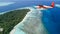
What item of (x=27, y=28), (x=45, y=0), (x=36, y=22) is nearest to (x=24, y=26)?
(x=27, y=28)

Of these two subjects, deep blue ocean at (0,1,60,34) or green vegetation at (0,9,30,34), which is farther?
deep blue ocean at (0,1,60,34)

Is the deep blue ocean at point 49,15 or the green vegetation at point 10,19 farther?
the deep blue ocean at point 49,15

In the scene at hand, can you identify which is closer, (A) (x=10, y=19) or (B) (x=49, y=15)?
(A) (x=10, y=19)

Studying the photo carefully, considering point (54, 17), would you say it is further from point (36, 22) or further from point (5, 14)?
point (5, 14)
